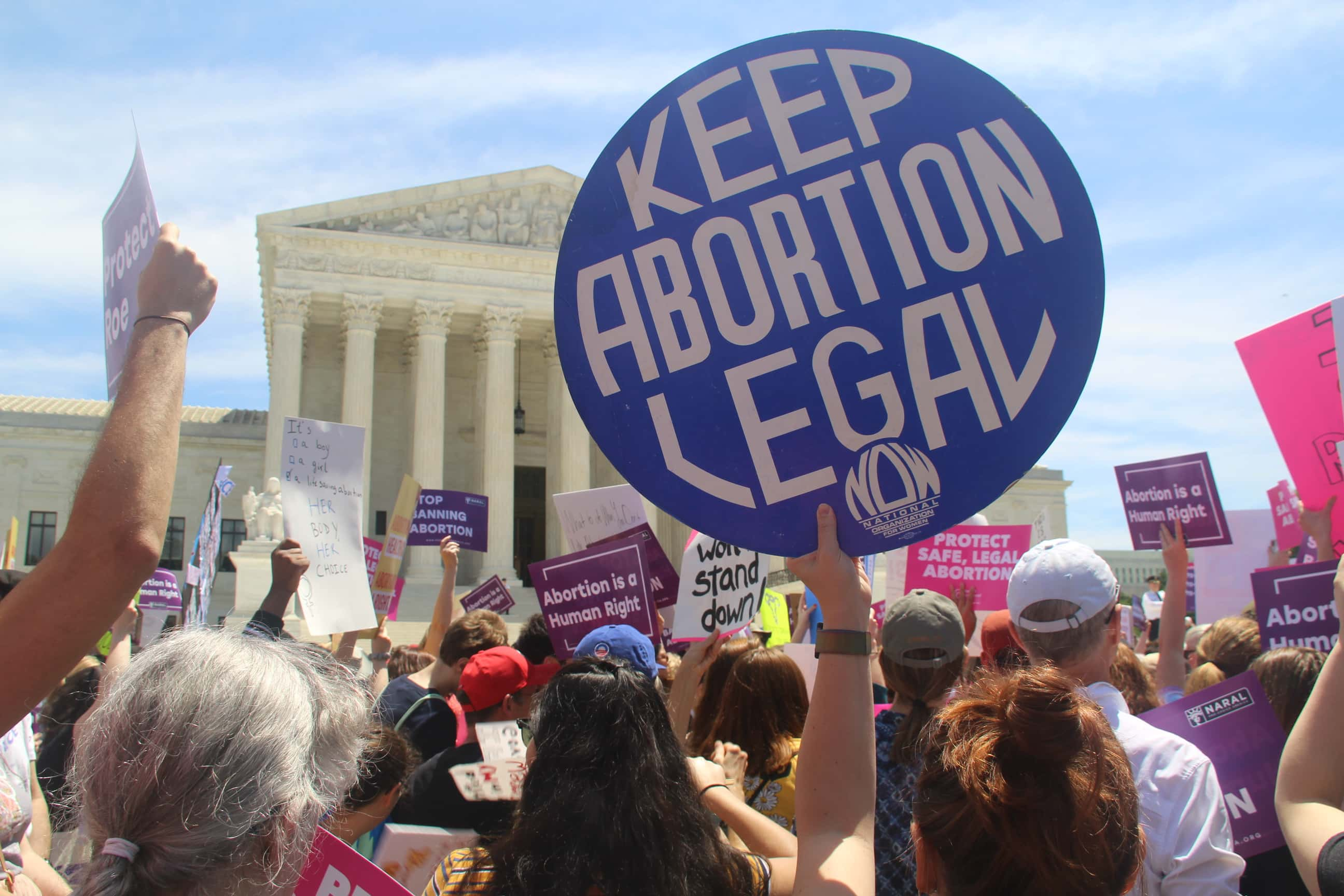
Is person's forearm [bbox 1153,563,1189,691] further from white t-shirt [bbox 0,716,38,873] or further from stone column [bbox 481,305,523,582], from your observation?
stone column [bbox 481,305,523,582]

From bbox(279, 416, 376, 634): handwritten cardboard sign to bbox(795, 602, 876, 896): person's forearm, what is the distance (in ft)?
17.0

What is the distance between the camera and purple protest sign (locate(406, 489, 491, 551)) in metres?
12.8

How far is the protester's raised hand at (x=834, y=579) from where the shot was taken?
204 cm

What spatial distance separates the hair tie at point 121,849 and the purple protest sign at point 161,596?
12.1m

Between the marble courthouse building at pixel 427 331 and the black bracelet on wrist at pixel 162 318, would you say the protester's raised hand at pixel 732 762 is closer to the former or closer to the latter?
the black bracelet on wrist at pixel 162 318

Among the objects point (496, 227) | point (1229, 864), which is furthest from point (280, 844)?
point (496, 227)

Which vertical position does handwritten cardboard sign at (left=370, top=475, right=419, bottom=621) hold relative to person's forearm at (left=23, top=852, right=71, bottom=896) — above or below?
above

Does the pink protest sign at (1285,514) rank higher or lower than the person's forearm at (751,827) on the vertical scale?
higher

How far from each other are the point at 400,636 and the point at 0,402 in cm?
2649

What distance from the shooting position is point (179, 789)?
65.2 inches

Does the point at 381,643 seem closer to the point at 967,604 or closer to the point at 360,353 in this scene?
the point at 967,604

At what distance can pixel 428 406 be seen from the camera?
3509 centimetres

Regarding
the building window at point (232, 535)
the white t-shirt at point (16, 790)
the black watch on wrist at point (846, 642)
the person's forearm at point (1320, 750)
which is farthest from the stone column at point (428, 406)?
the black watch on wrist at point (846, 642)

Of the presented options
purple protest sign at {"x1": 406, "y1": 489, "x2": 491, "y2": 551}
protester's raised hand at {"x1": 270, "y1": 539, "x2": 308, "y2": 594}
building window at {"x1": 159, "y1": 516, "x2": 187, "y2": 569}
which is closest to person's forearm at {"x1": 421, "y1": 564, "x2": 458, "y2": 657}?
protester's raised hand at {"x1": 270, "y1": 539, "x2": 308, "y2": 594}
